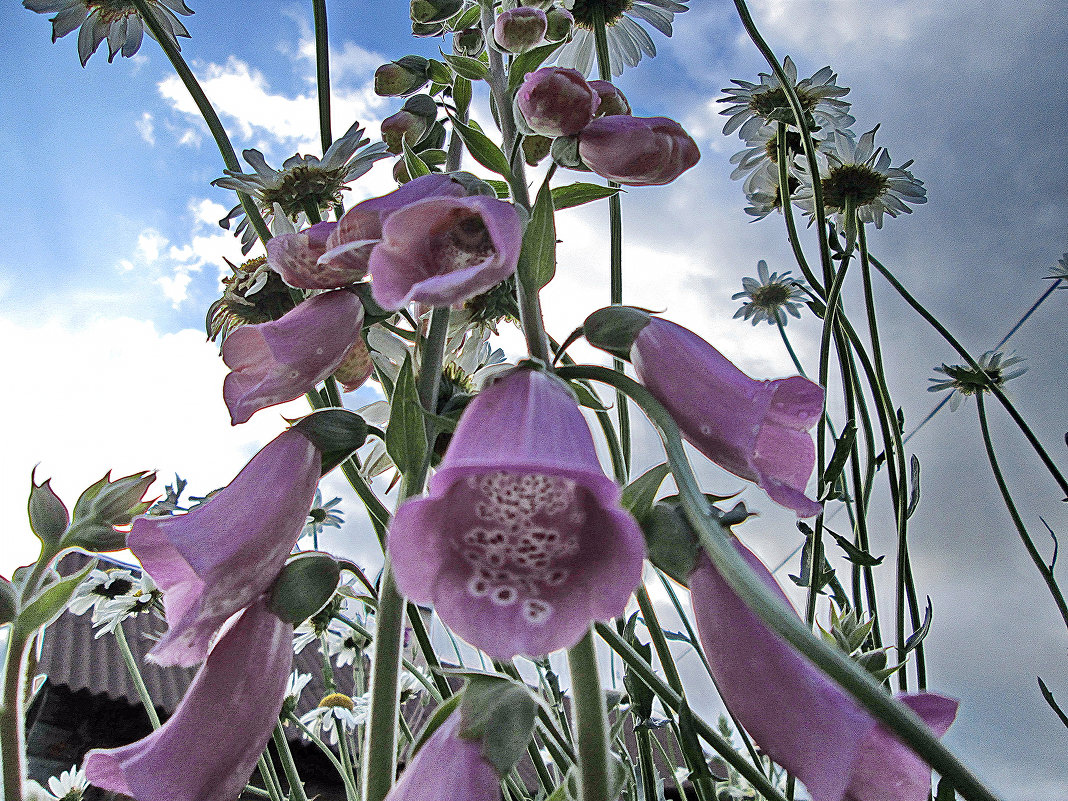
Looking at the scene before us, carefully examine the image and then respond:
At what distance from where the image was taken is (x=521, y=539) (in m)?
0.31

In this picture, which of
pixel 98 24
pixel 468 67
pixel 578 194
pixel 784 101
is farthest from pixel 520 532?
pixel 784 101

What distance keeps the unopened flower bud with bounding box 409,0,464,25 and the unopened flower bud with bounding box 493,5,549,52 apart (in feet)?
0.38

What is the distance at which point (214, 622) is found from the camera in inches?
12.9

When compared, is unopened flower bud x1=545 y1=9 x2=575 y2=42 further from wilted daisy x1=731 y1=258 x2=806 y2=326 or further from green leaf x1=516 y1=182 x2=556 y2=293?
wilted daisy x1=731 y1=258 x2=806 y2=326

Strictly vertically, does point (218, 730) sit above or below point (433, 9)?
below

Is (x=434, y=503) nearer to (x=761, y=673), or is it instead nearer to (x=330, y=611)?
(x=761, y=673)

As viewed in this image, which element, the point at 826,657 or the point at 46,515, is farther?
the point at 46,515

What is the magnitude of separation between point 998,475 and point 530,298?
961mm

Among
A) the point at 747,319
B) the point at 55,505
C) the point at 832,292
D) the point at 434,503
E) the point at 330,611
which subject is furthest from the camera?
the point at 747,319

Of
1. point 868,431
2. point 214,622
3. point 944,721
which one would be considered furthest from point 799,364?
point 214,622

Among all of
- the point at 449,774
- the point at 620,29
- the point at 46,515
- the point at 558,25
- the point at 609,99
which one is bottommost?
the point at 449,774

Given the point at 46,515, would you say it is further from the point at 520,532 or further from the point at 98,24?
the point at 98,24

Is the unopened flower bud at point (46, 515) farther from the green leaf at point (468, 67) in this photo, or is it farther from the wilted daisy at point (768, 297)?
the wilted daisy at point (768, 297)

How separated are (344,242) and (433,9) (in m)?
0.28
